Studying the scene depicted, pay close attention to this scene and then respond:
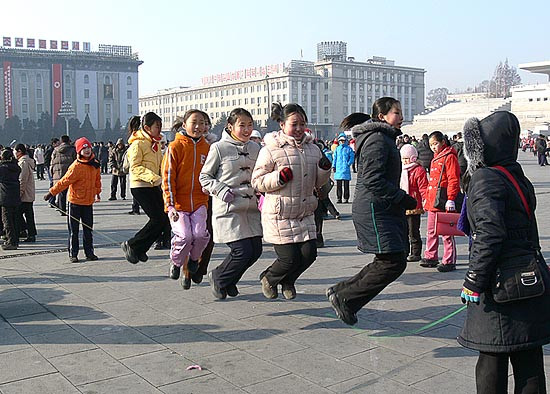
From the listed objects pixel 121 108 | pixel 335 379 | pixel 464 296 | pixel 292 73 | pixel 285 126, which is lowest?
pixel 335 379

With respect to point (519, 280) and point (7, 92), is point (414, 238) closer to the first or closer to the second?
point (519, 280)

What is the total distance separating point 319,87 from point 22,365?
107595mm

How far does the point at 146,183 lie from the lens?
707 centimetres

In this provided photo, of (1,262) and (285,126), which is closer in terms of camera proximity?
(285,126)

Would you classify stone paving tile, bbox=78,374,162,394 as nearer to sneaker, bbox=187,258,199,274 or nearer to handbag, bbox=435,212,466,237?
sneaker, bbox=187,258,199,274

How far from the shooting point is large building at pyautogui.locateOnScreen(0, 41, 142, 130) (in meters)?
84.6

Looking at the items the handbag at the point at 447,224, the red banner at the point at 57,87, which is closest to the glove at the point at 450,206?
the handbag at the point at 447,224

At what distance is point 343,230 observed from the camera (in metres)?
10.5

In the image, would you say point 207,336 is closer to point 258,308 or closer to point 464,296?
point 258,308

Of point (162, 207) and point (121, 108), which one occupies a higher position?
point (121, 108)

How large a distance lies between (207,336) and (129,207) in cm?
1050

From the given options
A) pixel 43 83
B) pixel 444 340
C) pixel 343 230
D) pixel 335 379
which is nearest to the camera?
pixel 335 379

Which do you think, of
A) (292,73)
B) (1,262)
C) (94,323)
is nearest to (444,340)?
(94,323)

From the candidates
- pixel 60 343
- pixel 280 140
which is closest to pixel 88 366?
pixel 60 343
